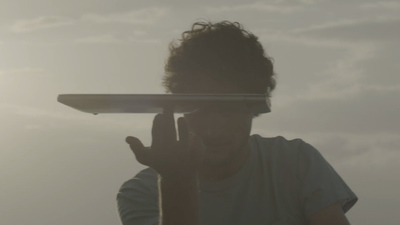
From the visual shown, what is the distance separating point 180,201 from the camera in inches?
144

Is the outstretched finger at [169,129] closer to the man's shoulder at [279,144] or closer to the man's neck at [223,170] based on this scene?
the man's neck at [223,170]

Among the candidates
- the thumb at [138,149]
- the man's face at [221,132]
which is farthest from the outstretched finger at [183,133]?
the man's face at [221,132]

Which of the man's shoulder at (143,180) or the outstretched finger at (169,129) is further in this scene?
the man's shoulder at (143,180)

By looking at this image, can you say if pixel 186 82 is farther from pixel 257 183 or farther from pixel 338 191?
pixel 338 191

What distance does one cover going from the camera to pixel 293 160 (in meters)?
5.18

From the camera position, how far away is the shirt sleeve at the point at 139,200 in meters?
5.09

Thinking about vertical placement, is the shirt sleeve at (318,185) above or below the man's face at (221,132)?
below

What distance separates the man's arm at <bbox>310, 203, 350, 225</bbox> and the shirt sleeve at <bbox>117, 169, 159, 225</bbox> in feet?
3.77

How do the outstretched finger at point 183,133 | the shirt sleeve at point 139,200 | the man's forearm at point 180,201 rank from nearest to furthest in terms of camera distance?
the outstretched finger at point 183,133 → the man's forearm at point 180,201 → the shirt sleeve at point 139,200

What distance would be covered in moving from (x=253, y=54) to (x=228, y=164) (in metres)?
1.41

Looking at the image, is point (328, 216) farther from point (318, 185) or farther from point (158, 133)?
point (158, 133)

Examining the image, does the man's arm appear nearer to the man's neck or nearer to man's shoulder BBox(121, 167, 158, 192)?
the man's neck

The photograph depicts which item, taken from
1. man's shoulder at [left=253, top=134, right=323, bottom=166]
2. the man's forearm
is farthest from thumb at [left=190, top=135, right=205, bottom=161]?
man's shoulder at [left=253, top=134, right=323, bottom=166]

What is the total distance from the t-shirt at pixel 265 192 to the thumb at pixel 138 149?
1392 mm
